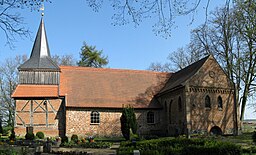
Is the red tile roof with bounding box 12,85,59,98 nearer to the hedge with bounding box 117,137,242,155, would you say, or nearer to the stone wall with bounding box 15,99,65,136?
the stone wall with bounding box 15,99,65,136

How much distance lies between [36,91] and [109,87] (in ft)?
25.4

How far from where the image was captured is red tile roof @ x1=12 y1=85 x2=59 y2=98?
28447 millimetres

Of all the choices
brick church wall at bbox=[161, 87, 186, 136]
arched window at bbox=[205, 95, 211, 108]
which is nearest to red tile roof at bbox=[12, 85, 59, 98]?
brick church wall at bbox=[161, 87, 186, 136]

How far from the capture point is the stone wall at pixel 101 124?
28.0 metres

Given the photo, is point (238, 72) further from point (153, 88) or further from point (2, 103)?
point (2, 103)

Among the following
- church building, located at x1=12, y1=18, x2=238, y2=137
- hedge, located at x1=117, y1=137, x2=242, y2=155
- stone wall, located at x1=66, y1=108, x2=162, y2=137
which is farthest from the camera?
stone wall, located at x1=66, y1=108, x2=162, y2=137

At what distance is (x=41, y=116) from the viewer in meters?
28.3

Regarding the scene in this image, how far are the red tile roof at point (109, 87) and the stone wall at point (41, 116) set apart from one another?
1.65m

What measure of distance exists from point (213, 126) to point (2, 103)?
31.9 metres

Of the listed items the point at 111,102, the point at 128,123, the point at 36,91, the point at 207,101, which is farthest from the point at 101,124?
the point at 207,101

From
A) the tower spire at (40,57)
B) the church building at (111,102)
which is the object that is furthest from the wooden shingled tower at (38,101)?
the tower spire at (40,57)

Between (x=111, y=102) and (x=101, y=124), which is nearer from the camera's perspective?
(x=101, y=124)

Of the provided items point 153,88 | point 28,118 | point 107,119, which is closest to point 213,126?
point 153,88

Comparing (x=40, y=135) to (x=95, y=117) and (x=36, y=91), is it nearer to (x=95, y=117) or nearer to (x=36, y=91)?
(x=36, y=91)
